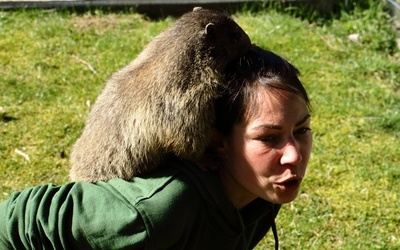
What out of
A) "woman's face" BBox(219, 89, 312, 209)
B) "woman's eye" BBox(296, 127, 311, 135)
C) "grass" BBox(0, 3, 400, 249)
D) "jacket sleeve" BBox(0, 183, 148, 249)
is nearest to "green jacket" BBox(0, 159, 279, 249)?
"jacket sleeve" BBox(0, 183, 148, 249)

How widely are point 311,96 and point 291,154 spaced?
3.11m

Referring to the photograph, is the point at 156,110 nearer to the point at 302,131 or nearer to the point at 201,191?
the point at 201,191

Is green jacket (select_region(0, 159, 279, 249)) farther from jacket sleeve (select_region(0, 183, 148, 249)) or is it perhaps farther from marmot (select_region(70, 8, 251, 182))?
marmot (select_region(70, 8, 251, 182))

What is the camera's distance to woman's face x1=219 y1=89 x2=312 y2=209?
2.60m

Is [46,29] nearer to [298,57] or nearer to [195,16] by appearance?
[298,57]

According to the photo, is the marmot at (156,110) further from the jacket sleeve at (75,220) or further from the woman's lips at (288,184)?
the woman's lips at (288,184)

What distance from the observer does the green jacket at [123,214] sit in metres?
2.49

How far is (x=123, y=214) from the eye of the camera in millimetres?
2482

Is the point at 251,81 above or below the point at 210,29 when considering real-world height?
above

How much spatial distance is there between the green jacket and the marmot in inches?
12.4

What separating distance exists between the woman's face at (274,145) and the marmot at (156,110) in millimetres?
345

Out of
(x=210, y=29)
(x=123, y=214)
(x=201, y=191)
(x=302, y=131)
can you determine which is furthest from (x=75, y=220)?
(x=210, y=29)

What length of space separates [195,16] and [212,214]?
4.67 feet

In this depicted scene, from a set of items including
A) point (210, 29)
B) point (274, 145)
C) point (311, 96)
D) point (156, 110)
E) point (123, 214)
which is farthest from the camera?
point (311, 96)
